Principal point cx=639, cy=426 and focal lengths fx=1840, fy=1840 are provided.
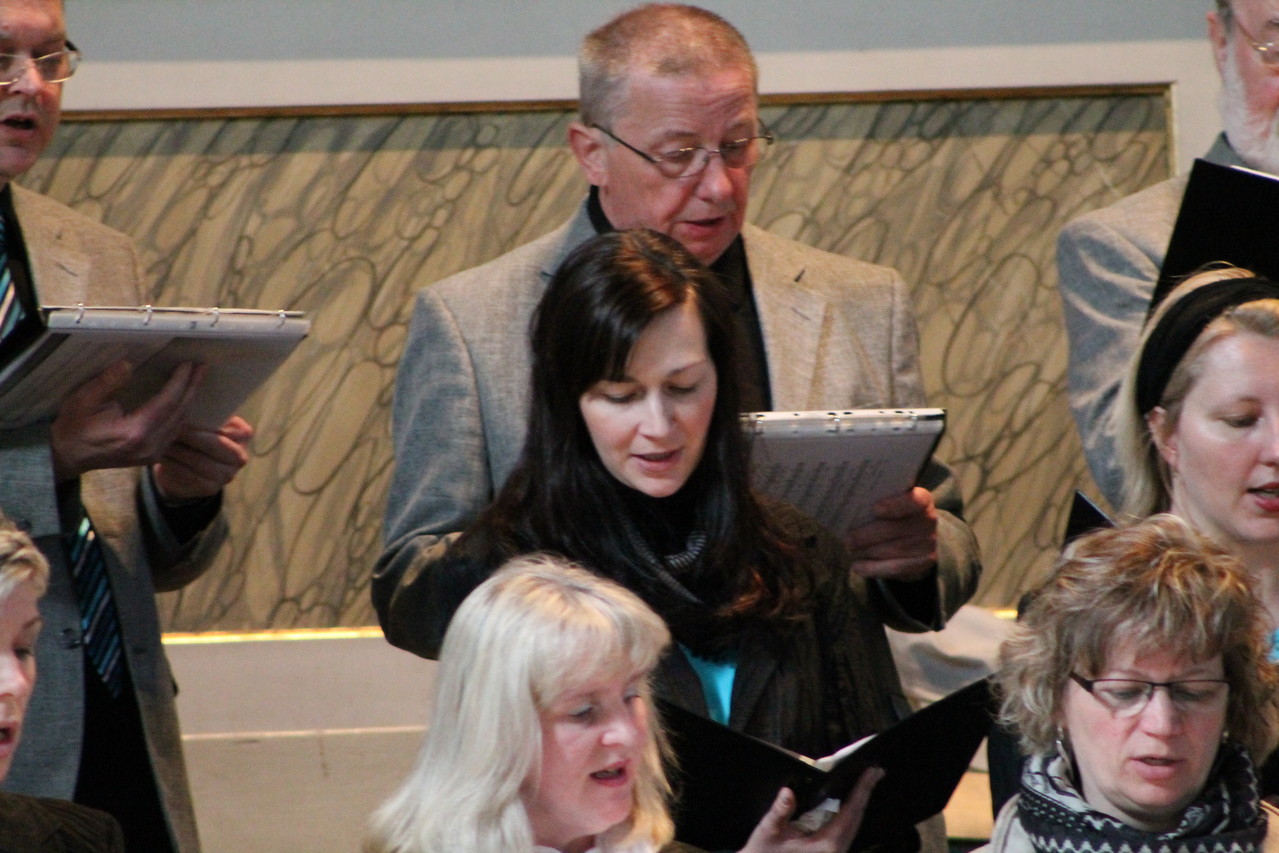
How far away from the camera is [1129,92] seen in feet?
16.1

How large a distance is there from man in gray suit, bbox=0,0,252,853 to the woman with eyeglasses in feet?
4.33

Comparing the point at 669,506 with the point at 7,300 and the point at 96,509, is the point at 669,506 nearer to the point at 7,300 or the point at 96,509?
the point at 96,509

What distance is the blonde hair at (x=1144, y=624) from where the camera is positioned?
246 cm

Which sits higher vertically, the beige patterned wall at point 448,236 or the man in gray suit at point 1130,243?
the man in gray suit at point 1130,243

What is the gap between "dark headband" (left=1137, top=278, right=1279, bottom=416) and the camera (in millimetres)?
2887

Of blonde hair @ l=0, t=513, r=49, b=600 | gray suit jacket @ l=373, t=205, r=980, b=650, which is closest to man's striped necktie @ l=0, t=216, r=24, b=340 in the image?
blonde hair @ l=0, t=513, r=49, b=600

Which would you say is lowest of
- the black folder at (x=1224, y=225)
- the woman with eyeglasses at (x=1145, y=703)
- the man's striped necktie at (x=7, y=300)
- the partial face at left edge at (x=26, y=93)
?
the woman with eyeglasses at (x=1145, y=703)

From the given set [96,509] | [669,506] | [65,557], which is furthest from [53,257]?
[669,506]

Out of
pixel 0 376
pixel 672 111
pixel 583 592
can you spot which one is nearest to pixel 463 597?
pixel 583 592

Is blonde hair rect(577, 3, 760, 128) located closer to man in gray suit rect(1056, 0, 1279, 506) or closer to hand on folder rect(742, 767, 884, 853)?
man in gray suit rect(1056, 0, 1279, 506)

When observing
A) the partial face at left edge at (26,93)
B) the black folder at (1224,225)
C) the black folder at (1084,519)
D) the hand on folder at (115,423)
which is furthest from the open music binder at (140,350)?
the black folder at (1224,225)

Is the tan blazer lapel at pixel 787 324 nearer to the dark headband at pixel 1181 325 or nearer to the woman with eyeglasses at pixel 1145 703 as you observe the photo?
the dark headband at pixel 1181 325

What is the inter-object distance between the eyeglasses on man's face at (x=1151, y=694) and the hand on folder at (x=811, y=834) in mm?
320

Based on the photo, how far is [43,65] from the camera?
307cm
